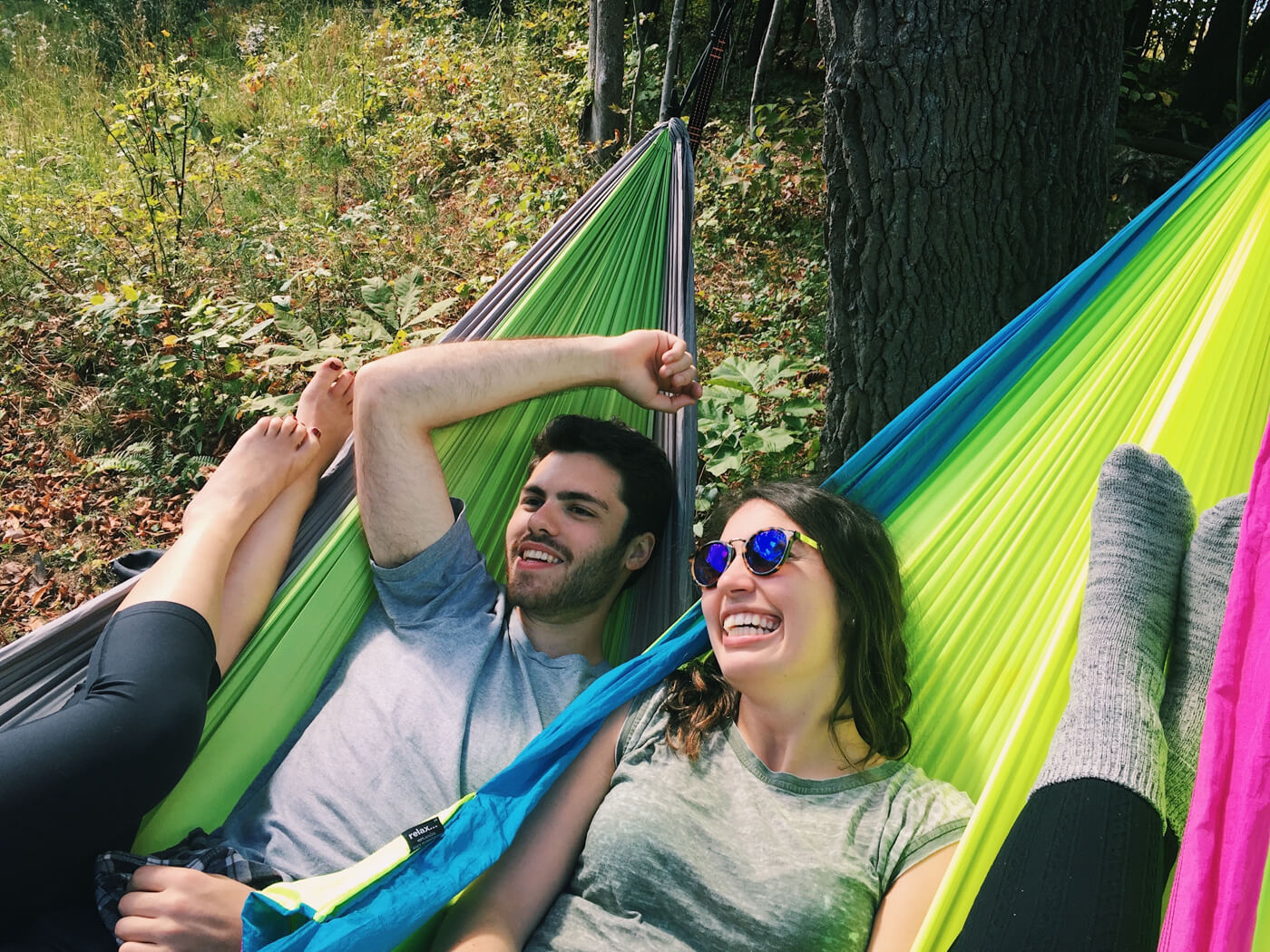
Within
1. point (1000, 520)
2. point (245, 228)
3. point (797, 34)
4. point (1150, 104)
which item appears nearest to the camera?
point (1000, 520)

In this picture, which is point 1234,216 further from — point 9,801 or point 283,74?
point 283,74

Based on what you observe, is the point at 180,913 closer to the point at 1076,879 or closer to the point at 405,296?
the point at 1076,879

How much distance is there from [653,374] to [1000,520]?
0.76 metres

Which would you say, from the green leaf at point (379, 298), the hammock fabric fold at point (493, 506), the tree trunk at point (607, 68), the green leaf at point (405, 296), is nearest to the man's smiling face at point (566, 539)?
the hammock fabric fold at point (493, 506)

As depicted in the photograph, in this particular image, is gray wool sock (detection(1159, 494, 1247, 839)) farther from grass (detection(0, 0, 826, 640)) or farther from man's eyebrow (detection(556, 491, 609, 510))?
grass (detection(0, 0, 826, 640))

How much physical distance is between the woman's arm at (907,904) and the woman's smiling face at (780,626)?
0.27 metres

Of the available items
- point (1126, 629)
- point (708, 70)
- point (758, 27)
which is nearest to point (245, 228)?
point (708, 70)

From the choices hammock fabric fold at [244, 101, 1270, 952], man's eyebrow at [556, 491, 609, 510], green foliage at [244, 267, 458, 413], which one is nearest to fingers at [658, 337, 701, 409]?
man's eyebrow at [556, 491, 609, 510]

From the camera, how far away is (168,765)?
4.50ft

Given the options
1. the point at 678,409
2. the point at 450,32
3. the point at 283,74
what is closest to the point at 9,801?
the point at 678,409

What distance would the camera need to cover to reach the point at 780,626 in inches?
55.1

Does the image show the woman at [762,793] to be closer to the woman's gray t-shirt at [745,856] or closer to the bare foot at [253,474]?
the woman's gray t-shirt at [745,856]

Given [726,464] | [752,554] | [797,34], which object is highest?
[797,34]

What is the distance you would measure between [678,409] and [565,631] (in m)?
0.51
